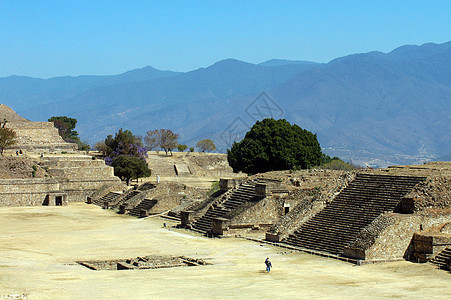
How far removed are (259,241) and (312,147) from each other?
33546 millimetres

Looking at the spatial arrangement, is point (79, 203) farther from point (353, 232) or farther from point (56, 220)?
point (353, 232)

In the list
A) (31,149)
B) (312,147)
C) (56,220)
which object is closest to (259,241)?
(56,220)

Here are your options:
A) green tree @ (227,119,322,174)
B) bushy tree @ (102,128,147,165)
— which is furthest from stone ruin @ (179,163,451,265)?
bushy tree @ (102,128,147,165)

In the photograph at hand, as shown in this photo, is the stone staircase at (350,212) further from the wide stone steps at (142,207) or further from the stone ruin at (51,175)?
the stone ruin at (51,175)

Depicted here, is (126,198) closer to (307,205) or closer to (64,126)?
(307,205)

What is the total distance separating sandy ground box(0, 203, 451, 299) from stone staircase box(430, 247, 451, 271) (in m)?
0.63

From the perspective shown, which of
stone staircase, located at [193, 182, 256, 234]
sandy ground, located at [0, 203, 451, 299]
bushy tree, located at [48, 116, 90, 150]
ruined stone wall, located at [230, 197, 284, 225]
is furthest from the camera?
bushy tree, located at [48, 116, 90, 150]

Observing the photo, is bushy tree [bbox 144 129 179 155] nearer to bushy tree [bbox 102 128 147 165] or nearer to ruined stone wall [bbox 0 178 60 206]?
bushy tree [bbox 102 128 147 165]

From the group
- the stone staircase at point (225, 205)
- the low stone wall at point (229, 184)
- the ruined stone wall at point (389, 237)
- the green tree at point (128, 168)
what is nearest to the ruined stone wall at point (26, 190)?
the green tree at point (128, 168)

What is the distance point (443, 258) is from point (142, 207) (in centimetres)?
2716

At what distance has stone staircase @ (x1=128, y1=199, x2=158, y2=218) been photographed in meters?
51.5

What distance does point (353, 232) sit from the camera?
3347 centimetres

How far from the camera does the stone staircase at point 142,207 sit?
51.5 metres

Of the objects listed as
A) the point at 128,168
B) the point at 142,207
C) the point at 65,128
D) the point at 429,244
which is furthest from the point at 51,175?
the point at 65,128
